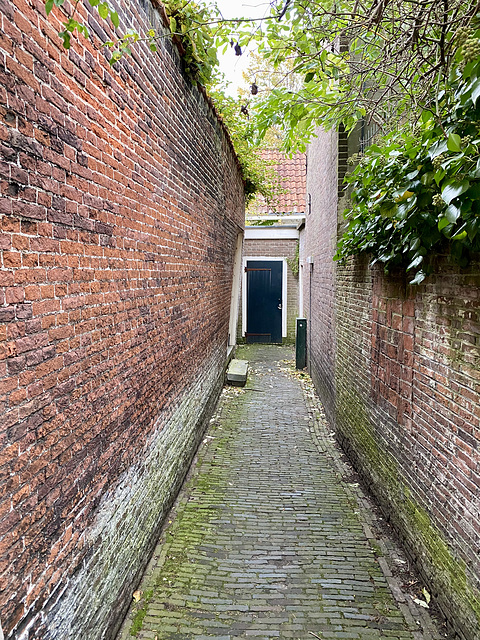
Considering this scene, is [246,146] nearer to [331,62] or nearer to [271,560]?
[331,62]

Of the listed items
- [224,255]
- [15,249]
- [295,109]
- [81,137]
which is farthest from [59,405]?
[224,255]

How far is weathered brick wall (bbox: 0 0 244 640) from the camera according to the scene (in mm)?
1497

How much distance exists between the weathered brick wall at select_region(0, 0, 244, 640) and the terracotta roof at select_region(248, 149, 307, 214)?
26.0ft

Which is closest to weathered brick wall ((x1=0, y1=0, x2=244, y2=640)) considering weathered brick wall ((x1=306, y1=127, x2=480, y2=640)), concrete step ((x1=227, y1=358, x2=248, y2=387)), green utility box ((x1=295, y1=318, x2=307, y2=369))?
weathered brick wall ((x1=306, y1=127, x2=480, y2=640))

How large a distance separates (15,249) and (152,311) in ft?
5.62

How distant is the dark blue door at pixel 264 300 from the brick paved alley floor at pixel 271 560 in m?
8.03

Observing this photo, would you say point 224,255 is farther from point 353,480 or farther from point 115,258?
point 115,258

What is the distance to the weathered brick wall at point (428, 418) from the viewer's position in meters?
2.36

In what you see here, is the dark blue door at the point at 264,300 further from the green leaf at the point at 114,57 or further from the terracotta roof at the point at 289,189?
the green leaf at the point at 114,57

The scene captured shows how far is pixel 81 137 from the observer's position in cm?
198

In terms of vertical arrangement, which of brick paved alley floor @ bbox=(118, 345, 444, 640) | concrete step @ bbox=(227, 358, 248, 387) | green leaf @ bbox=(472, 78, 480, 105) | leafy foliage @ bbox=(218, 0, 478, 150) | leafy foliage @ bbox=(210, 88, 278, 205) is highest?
leafy foliage @ bbox=(210, 88, 278, 205)

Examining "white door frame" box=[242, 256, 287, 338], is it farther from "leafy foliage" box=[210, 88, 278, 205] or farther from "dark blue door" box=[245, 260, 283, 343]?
"leafy foliage" box=[210, 88, 278, 205]

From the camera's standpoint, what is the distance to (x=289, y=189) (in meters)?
11.7

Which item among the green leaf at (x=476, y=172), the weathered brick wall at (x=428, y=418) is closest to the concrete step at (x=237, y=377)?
the weathered brick wall at (x=428, y=418)
